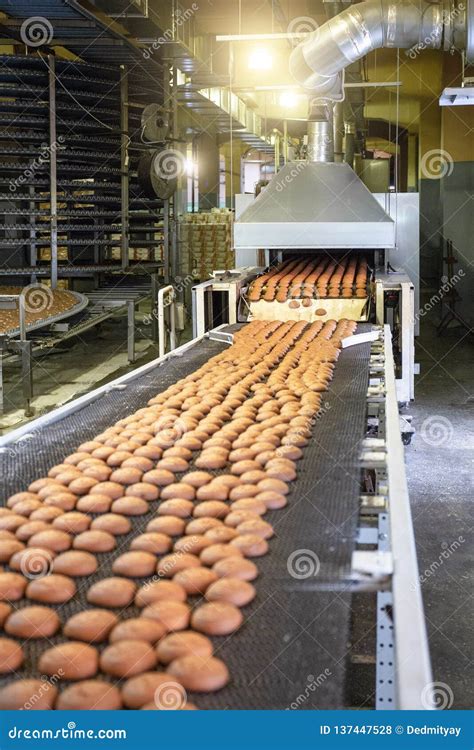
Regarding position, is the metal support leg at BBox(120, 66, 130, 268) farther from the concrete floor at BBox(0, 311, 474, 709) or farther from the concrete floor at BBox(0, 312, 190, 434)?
the concrete floor at BBox(0, 311, 474, 709)

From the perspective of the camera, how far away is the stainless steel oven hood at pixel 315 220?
253 inches

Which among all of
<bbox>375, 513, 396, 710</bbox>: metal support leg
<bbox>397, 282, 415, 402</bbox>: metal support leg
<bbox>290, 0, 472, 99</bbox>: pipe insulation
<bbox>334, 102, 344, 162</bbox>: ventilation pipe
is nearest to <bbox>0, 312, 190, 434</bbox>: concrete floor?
<bbox>397, 282, 415, 402</bbox>: metal support leg

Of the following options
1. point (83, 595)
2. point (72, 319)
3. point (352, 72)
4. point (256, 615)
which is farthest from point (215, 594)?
point (352, 72)

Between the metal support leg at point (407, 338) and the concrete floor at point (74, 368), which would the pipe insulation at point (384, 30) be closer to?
the metal support leg at point (407, 338)

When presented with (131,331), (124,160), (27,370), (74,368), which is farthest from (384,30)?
(74,368)

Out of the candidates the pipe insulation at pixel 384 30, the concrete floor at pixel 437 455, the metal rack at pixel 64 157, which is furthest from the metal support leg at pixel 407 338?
the metal rack at pixel 64 157

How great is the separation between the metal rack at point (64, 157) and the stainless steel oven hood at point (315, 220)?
125 inches

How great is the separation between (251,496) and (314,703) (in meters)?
0.95

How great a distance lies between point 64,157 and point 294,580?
8302 mm

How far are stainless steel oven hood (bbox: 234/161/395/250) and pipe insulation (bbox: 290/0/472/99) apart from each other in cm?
102

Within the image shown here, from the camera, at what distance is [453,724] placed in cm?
144

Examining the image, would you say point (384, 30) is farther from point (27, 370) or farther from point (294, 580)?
point (294, 580)

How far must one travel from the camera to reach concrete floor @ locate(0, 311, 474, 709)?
3.04 metres

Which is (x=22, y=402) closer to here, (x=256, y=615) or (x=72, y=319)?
(x=72, y=319)
